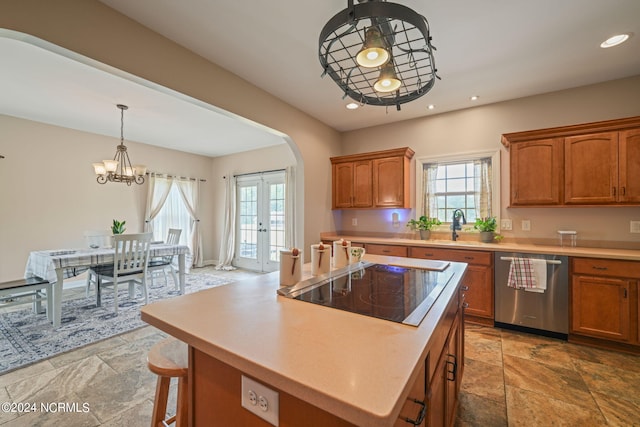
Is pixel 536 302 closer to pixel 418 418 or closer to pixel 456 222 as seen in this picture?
pixel 456 222

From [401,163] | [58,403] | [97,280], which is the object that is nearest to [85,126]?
[97,280]

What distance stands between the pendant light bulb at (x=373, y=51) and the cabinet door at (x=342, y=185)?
2991 mm

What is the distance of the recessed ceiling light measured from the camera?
224 cm

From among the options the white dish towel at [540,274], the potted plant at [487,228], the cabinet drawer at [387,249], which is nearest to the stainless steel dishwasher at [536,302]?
the white dish towel at [540,274]

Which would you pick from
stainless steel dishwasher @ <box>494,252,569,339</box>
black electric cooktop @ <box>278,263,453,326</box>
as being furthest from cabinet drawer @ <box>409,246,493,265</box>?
black electric cooktop @ <box>278,263,453,326</box>

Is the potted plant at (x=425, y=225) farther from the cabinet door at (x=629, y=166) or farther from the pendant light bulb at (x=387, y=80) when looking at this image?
the pendant light bulb at (x=387, y=80)

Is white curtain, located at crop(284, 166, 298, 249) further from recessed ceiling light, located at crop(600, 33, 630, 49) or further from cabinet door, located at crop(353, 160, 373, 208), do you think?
recessed ceiling light, located at crop(600, 33, 630, 49)

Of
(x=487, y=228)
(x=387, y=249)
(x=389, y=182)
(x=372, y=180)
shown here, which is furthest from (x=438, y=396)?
(x=372, y=180)

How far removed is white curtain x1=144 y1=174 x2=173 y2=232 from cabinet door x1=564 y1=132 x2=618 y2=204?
6.65m

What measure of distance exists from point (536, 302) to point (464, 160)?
75.3 inches

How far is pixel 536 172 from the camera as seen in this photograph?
3.11 m

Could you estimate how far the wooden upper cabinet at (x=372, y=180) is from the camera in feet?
12.9

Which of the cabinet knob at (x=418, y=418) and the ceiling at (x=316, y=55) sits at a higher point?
the ceiling at (x=316, y=55)

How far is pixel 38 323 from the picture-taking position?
3123 mm
